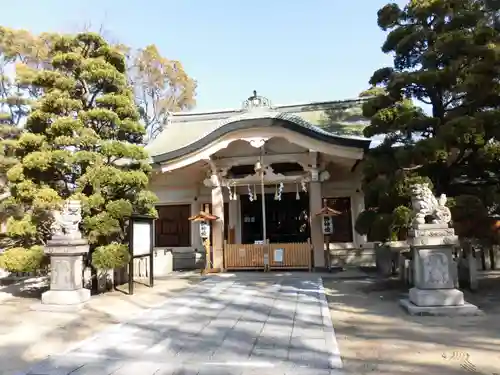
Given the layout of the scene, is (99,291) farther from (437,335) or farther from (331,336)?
(437,335)

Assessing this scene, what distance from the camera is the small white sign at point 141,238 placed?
9539 mm

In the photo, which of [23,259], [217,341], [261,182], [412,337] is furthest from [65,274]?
[261,182]

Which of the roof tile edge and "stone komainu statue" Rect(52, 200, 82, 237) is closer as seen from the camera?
"stone komainu statue" Rect(52, 200, 82, 237)

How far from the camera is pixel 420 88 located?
9492 mm

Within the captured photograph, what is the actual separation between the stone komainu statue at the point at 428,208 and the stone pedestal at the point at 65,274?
263 inches

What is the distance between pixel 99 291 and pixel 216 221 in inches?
207

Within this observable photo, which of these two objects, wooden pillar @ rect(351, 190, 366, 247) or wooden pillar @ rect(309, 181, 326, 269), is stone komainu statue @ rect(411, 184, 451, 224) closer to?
wooden pillar @ rect(309, 181, 326, 269)

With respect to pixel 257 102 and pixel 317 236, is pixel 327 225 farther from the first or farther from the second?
pixel 257 102

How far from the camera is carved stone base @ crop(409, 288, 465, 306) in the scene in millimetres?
6797

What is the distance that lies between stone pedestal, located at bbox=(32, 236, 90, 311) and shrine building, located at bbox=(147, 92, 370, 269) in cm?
621

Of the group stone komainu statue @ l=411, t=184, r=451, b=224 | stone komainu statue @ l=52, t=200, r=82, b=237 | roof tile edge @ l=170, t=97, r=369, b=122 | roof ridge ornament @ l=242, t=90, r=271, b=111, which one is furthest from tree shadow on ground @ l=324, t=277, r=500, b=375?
roof tile edge @ l=170, t=97, r=369, b=122

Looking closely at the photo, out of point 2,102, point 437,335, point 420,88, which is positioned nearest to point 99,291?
point 437,335

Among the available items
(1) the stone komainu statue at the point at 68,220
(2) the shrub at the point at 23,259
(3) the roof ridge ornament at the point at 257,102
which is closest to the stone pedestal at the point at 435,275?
(1) the stone komainu statue at the point at 68,220

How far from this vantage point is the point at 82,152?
9062mm
